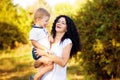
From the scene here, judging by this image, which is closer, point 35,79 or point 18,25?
point 35,79

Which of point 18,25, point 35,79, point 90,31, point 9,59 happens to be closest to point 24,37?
point 18,25

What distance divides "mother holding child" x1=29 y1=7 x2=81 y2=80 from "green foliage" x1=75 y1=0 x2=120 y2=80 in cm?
566

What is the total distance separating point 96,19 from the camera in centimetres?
1132

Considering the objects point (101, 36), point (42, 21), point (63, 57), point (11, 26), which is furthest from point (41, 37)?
point (11, 26)

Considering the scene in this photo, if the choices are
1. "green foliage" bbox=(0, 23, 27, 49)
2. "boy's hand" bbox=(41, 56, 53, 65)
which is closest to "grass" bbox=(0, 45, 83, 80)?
"green foliage" bbox=(0, 23, 27, 49)

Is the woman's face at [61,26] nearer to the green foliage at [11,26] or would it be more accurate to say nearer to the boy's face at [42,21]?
the boy's face at [42,21]

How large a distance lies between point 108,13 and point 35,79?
6169mm

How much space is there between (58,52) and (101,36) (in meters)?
6.04

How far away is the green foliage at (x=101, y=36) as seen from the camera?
11.0m

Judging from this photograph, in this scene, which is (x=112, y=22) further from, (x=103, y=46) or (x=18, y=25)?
(x=18, y=25)

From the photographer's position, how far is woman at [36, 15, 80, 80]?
16.7ft

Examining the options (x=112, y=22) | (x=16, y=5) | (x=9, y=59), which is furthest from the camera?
(x=16, y=5)

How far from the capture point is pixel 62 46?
5160 millimetres

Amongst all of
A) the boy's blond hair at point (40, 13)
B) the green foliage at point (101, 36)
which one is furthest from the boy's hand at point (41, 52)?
the green foliage at point (101, 36)
